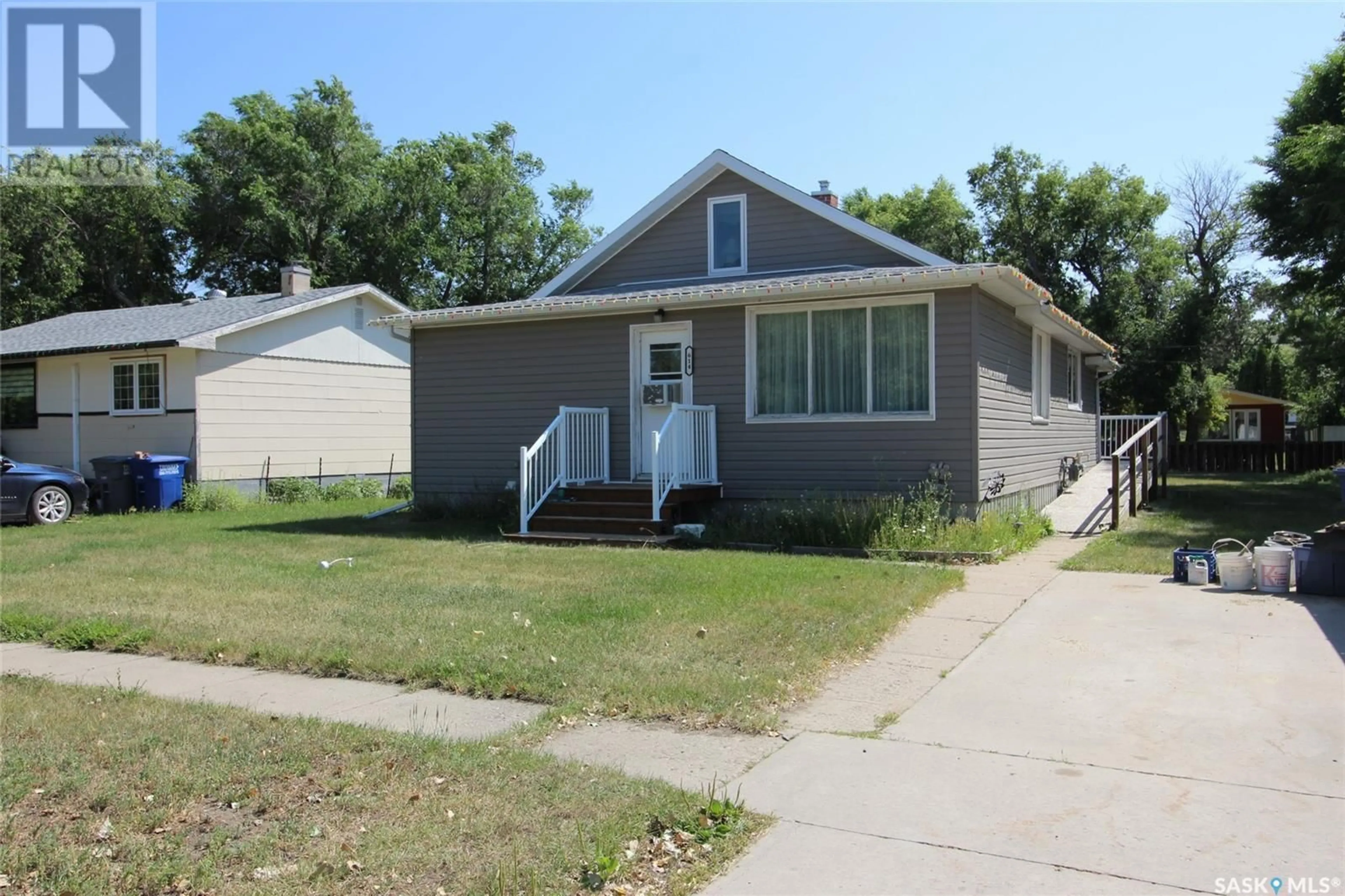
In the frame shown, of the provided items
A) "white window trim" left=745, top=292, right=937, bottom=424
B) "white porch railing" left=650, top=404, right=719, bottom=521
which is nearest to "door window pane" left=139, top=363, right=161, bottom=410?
"white porch railing" left=650, top=404, right=719, bottom=521

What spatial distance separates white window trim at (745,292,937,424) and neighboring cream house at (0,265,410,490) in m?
10.8

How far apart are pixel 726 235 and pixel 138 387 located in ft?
41.5

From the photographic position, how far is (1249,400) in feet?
123

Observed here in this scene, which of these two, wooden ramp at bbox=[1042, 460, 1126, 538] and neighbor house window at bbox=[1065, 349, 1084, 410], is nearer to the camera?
wooden ramp at bbox=[1042, 460, 1126, 538]

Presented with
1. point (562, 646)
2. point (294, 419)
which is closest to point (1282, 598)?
point (562, 646)

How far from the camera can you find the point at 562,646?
6789 millimetres

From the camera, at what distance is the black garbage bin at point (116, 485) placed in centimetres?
1806

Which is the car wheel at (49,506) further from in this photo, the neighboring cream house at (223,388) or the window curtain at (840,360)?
the window curtain at (840,360)

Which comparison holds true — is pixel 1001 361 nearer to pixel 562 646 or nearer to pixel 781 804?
pixel 562 646

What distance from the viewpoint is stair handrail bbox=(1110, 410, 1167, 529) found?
A: 13.7m

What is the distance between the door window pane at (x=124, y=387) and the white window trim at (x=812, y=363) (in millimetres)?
13569

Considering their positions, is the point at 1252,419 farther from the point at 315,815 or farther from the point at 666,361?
the point at 315,815

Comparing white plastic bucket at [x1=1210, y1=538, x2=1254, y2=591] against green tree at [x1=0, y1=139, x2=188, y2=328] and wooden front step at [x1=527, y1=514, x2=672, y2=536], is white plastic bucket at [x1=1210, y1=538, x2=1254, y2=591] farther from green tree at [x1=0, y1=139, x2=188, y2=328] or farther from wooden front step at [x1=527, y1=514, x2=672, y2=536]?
green tree at [x1=0, y1=139, x2=188, y2=328]

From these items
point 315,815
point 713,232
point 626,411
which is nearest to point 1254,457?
point 713,232
